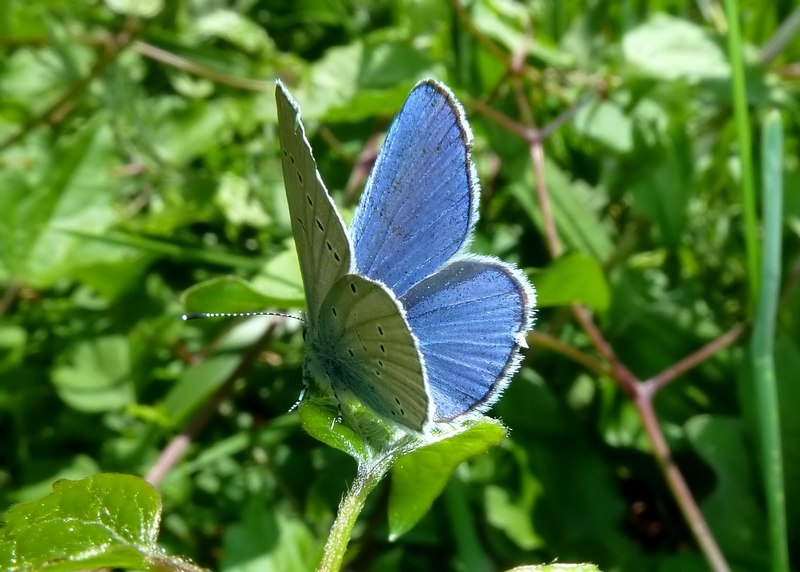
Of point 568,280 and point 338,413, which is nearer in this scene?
point 338,413

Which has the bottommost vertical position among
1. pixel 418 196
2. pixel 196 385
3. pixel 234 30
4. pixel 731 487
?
pixel 731 487

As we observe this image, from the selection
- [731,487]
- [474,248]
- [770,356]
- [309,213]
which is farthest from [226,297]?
[731,487]

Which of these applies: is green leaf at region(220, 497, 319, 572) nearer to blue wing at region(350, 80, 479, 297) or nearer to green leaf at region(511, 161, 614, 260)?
blue wing at region(350, 80, 479, 297)

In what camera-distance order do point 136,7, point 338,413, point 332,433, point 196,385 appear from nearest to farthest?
1. point 332,433
2. point 338,413
3. point 196,385
4. point 136,7

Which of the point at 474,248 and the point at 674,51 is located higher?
the point at 674,51

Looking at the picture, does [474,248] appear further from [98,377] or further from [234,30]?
[234,30]

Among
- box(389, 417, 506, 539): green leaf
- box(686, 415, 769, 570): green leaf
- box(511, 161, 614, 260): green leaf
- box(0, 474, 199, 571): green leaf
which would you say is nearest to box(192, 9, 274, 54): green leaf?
box(511, 161, 614, 260): green leaf

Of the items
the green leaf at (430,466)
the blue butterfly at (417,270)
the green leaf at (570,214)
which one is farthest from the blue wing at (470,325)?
the green leaf at (570,214)
